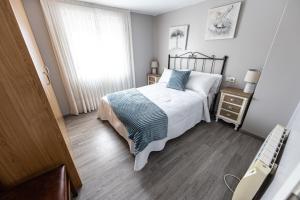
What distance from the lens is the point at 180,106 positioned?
6.48 feet

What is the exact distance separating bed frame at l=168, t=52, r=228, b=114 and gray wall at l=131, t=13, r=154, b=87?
87cm

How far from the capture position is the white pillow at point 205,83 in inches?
95.7

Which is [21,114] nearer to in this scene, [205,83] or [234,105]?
[205,83]

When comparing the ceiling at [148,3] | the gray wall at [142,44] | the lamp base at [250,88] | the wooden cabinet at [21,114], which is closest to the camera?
the wooden cabinet at [21,114]

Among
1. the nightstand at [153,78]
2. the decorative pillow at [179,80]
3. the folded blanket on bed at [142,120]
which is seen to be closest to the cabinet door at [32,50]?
the folded blanket on bed at [142,120]

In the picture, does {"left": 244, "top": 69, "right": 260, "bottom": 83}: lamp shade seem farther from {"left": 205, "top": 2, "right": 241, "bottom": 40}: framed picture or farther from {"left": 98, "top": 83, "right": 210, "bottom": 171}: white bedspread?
{"left": 205, "top": 2, "right": 241, "bottom": 40}: framed picture

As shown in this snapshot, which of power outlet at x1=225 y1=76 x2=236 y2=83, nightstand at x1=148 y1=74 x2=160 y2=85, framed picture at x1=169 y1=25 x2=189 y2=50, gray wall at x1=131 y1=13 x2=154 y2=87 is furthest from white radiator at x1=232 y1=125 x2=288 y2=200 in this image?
gray wall at x1=131 y1=13 x2=154 y2=87

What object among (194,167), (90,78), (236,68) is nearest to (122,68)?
(90,78)

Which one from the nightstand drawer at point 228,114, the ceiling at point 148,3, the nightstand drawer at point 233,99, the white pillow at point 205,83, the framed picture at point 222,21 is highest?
the ceiling at point 148,3

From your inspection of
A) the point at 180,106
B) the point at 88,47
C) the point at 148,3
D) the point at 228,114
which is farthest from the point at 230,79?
the point at 88,47

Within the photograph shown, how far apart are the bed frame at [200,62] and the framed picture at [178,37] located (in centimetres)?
23

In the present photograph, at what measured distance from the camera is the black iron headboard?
263 centimetres

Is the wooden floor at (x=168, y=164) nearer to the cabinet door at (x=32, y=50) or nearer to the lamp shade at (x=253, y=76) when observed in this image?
the cabinet door at (x=32, y=50)

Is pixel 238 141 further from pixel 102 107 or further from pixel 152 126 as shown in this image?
pixel 102 107
